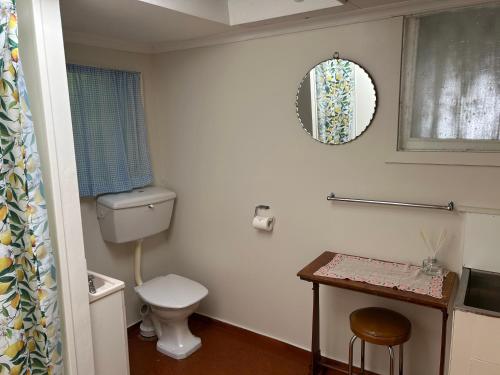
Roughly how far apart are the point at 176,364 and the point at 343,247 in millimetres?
1337

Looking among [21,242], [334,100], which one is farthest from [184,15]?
[21,242]

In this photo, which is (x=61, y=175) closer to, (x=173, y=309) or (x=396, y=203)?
(x=173, y=309)

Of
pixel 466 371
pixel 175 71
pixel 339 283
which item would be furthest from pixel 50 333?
pixel 175 71

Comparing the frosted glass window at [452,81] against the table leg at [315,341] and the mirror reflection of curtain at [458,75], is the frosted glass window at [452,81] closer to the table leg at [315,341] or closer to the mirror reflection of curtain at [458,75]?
the mirror reflection of curtain at [458,75]

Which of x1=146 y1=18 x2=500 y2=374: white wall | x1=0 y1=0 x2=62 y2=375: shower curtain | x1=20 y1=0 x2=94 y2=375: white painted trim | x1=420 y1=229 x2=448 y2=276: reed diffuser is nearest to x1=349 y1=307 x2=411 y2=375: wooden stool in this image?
x1=146 y1=18 x2=500 y2=374: white wall

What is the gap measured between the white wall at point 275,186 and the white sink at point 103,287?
716mm

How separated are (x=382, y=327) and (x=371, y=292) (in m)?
0.25

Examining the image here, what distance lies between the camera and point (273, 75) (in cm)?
254

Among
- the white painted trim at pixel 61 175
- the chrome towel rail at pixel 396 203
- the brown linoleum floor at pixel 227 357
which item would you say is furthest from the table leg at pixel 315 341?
the white painted trim at pixel 61 175

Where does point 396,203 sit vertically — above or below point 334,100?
below

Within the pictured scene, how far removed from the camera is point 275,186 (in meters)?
2.66

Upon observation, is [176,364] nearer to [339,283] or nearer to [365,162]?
[339,283]

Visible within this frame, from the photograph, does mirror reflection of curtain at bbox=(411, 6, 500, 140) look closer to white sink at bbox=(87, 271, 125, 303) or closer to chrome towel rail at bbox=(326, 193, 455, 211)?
chrome towel rail at bbox=(326, 193, 455, 211)

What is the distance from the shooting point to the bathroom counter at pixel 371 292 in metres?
1.81
